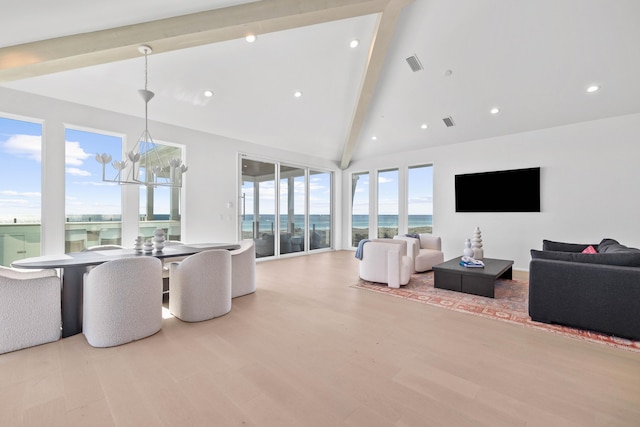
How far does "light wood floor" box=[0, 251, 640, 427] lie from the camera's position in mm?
1646

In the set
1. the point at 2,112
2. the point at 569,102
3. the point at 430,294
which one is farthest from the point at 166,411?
the point at 569,102

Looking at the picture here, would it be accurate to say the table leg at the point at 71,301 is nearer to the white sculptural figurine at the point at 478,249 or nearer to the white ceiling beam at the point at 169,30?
the white ceiling beam at the point at 169,30

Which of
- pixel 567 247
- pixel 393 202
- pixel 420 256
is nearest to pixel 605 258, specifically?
pixel 567 247

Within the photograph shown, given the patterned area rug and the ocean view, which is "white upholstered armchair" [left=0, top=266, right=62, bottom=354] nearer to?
the patterned area rug

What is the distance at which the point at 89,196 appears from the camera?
173 inches

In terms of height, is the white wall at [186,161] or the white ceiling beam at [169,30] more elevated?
the white ceiling beam at [169,30]

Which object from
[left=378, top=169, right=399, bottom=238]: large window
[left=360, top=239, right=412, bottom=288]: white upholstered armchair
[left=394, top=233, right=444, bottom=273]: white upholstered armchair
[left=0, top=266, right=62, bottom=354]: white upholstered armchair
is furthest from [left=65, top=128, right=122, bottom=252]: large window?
[left=378, top=169, right=399, bottom=238]: large window

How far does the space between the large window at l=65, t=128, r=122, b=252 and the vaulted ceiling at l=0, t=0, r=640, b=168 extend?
0.58 m

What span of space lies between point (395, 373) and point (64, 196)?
4.92 meters

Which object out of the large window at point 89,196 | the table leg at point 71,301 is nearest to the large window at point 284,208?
the large window at point 89,196

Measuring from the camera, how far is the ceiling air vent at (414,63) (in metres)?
4.29

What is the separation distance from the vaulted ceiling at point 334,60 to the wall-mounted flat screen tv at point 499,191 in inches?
34.3

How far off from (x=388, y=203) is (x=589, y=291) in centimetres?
516

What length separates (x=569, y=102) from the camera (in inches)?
182
